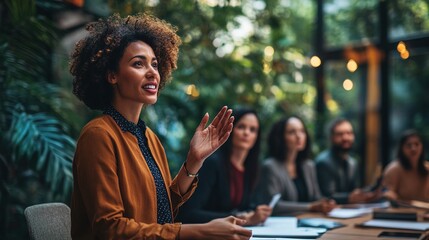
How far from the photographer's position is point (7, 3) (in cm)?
335

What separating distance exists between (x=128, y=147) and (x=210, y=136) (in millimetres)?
333

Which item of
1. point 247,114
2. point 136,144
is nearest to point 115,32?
point 136,144

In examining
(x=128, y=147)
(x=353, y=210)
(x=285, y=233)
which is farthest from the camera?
(x=353, y=210)

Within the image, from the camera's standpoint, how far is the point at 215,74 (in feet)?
17.9

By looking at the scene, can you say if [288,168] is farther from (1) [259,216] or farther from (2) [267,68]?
(2) [267,68]

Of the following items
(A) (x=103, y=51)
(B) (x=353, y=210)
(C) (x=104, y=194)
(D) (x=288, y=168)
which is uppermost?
(A) (x=103, y=51)

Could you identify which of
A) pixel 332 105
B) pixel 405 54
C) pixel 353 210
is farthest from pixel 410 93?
pixel 353 210

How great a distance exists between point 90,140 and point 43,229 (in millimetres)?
588

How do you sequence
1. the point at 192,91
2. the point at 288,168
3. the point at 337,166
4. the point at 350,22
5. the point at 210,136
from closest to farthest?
the point at 210,136 → the point at 288,168 → the point at 337,166 → the point at 192,91 → the point at 350,22

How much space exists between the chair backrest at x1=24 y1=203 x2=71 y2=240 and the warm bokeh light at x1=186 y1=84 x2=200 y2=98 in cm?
312

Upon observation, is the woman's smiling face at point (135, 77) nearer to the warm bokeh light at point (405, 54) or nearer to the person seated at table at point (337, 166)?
the person seated at table at point (337, 166)

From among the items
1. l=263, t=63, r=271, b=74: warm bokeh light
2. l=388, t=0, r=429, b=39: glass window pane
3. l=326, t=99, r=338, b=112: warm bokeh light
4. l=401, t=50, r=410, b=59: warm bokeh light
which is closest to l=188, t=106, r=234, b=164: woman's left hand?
l=263, t=63, r=271, b=74: warm bokeh light

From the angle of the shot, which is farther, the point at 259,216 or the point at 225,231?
the point at 259,216

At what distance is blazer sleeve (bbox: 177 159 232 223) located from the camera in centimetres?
326
